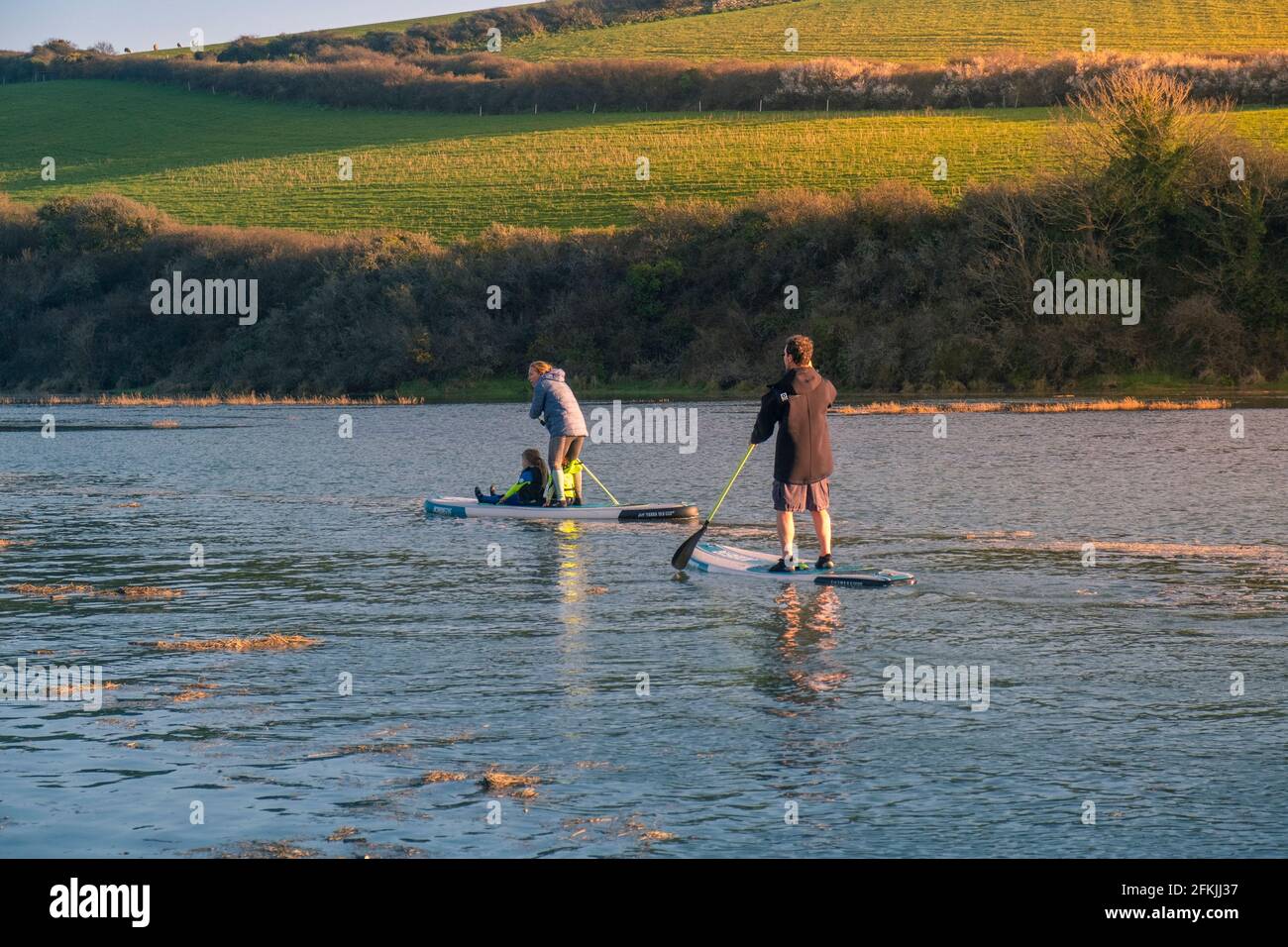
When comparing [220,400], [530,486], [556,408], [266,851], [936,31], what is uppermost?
[936,31]

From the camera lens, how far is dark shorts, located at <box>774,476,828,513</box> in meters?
15.4

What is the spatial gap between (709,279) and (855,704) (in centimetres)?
5914

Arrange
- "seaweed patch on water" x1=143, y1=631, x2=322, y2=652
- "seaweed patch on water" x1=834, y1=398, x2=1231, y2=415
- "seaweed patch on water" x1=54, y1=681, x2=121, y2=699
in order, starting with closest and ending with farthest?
1. "seaweed patch on water" x1=54, y1=681, x2=121, y2=699
2. "seaweed patch on water" x1=143, y1=631, x2=322, y2=652
3. "seaweed patch on water" x1=834, y1=398, x2=1231, y2=415

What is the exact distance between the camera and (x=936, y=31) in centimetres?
9712

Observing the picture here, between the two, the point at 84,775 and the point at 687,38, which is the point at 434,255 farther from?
the point at 84,775

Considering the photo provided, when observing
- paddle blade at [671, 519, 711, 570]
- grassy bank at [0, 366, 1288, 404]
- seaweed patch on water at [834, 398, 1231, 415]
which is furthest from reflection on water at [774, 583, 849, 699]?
grassy bank at [0, 366, 1288, 404]

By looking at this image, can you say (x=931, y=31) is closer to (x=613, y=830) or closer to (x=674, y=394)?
(x=674, y=394)

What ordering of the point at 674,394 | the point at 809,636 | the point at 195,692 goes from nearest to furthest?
the point at 195,692, the point at 809,636, the point at 674,394

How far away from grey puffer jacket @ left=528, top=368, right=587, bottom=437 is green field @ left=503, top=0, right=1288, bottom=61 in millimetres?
73607

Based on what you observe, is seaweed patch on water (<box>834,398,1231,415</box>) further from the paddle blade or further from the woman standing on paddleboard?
the paddle blade

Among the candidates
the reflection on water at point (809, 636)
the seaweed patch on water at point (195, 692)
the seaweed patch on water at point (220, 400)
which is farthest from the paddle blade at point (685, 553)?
the seaweed patch on water at point (220, 400)

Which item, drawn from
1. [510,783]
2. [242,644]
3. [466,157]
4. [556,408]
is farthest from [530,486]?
[466,157]

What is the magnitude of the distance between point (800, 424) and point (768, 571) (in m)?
1.74

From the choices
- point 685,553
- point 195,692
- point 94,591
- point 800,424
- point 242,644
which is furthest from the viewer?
point 685,553
